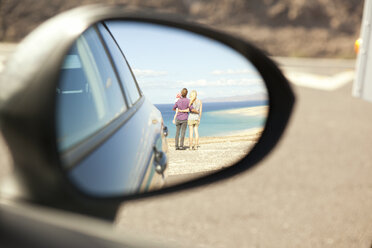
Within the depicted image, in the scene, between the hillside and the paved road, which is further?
the hillside

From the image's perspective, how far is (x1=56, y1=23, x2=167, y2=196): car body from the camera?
1.16m

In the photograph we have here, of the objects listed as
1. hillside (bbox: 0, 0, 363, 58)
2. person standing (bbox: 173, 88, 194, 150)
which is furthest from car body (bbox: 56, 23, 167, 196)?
hillside (bbox: 0, 0, 363, 58)

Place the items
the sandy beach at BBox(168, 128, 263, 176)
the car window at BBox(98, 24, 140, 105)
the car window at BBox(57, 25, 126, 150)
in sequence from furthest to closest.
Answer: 1. the car window at BBox(98, 24, 140, 105)
2. the sandy beach at BBox(168, 128, 263, 176)
3. the car window at BBox(57, 25, 126, 150)

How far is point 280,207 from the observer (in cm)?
375

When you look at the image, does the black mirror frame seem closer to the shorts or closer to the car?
the car

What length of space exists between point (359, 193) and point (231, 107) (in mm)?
3312

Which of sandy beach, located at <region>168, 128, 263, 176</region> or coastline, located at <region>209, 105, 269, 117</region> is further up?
coastline, located at <region>209, 105, 269, 117</region>

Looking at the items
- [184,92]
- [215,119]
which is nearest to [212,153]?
[215,119]

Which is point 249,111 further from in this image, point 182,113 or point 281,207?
point 281,207

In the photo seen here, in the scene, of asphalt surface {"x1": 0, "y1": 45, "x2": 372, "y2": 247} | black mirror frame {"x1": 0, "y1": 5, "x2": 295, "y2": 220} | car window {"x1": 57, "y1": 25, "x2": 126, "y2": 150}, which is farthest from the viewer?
asphalt surface {"x1": 0, "y1": 45, "x2": 372, "y2": 247}

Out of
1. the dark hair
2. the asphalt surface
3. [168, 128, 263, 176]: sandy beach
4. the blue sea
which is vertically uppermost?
the dark hair

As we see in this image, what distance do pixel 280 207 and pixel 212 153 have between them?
8.67 ft

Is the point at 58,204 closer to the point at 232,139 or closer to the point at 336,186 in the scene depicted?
the point at 232,139

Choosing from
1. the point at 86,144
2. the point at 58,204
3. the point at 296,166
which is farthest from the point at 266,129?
the point at 296,166
